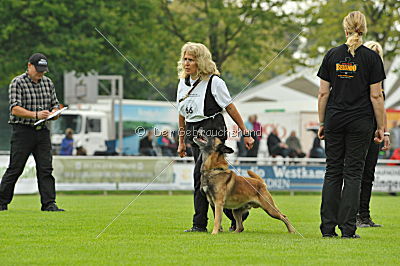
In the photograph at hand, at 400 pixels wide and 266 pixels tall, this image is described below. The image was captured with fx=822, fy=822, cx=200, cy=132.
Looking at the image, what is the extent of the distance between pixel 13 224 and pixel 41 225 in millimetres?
365

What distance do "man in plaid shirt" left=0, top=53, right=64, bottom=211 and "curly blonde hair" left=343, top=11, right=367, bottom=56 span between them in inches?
179

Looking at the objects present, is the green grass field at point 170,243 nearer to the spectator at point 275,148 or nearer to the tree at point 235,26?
the spectator at point 275,148

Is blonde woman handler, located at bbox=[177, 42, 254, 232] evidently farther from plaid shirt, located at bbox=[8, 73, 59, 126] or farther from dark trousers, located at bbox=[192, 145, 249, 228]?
plaid shirt, located at bbox=[8, 73, 59, 126]

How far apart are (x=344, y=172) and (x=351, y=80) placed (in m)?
0.89

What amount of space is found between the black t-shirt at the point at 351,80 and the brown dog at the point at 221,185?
1.05 meters

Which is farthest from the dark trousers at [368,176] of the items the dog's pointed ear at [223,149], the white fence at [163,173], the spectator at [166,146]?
the spectator at [166,146]

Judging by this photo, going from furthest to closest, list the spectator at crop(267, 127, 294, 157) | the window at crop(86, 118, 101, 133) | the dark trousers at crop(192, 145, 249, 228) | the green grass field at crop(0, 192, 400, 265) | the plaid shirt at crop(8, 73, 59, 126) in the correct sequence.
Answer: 1. the window at crop(86, 118, 101, 133)
2. the spectator at crop(267, 127, 294, 157)
3. the plaid shirt at crop(8, 73, 59, 126)
4. the dark trousers at crop(192, 145, 249, 228)
5. the green grass field at crop(0, 192, 400, 265)

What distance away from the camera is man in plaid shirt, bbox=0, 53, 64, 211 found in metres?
10.9

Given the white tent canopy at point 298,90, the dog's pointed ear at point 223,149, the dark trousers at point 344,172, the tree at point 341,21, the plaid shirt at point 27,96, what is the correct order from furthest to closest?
the white tent canopy at point 298,90, the tree at point 341,21, the plaid shirt at point 27,96, the dog's pointed ear at point 223,149, the dark trousers at point 344,172

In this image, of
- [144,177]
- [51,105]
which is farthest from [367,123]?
[144,177]

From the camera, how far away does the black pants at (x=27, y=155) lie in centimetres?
1092

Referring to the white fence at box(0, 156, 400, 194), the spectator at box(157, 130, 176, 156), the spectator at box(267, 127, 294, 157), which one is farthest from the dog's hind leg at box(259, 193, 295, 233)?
the spectator at box(267, 127, 294, 157)

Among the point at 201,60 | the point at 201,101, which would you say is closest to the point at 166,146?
the point at 201,101

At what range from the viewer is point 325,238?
780cm
